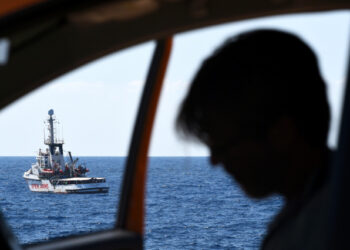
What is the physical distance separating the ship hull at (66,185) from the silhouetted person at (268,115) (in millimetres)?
39006

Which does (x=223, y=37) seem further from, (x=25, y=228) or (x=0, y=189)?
(x=0, y=189)

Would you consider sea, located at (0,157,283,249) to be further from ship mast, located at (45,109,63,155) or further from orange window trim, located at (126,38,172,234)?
orange window trim, located at (126,38,172,234)

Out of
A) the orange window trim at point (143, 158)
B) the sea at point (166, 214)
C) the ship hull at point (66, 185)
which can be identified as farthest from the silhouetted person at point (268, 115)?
the ship hull at point (66, 185)

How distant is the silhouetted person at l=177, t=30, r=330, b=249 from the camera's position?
70 cm

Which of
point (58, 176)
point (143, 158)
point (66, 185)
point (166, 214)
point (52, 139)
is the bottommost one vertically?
point (166, 214)

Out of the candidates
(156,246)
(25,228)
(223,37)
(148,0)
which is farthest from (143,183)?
(25,228)

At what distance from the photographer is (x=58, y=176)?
37.8m

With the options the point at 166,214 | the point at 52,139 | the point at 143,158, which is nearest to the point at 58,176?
the point at 166,214

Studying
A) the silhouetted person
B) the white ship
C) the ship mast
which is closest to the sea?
the white ship

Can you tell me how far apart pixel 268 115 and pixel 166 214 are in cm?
4124

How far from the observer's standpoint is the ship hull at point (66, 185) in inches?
1579

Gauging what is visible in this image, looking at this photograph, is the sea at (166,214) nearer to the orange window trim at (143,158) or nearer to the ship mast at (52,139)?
the ship mast at (52,139)

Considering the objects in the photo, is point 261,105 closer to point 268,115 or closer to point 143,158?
point 268,115

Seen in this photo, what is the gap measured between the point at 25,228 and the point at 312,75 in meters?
37.0
